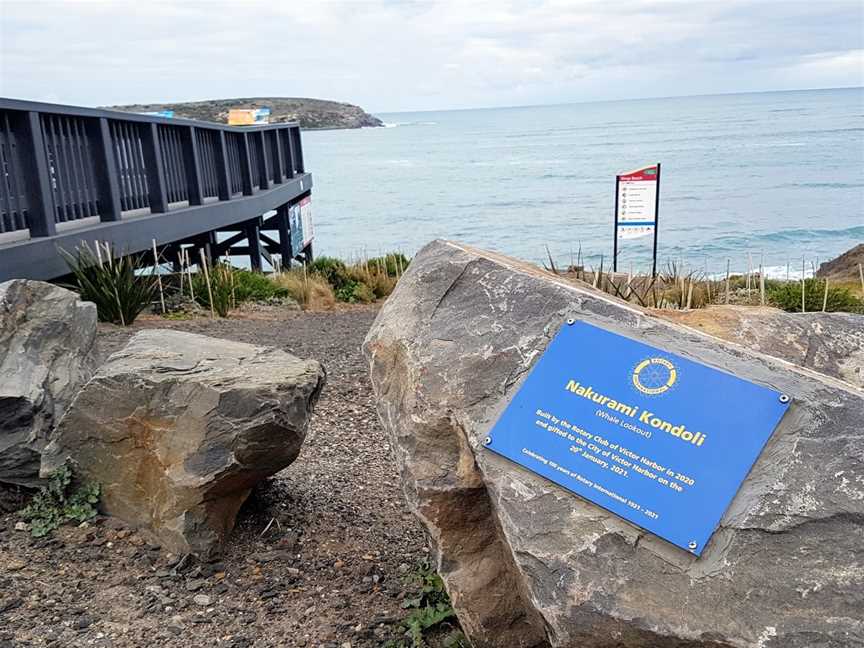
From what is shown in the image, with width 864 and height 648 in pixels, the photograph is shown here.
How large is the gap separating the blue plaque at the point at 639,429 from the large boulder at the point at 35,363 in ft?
8.23

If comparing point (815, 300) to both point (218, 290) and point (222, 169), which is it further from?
point (222, 169)

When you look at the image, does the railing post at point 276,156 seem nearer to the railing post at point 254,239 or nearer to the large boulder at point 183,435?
the railing post at point 254,239

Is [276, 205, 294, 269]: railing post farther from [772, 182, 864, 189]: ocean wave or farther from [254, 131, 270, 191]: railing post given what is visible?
[772, 182, 864, 189]: ocean wave

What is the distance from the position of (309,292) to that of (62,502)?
7.43 metres

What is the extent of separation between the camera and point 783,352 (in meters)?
3.41

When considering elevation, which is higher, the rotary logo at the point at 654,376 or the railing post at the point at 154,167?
the railing post at the point at 154,167

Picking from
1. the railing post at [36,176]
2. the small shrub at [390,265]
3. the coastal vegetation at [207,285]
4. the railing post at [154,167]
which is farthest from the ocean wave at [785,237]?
the railing post at [36,176]

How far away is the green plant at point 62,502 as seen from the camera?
12.7 ft

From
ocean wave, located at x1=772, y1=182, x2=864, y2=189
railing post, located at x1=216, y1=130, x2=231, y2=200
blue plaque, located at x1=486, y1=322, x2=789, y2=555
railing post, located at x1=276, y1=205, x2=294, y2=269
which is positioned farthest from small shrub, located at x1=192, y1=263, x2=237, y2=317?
ocean wave, located at x1=772, y1=182, x2=864, y2=189

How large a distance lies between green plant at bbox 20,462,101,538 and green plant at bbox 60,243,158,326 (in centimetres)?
432

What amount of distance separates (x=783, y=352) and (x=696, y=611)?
1536 millimetres

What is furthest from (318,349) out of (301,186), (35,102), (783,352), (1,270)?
(301,186)

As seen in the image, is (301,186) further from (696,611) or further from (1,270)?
(696,611)

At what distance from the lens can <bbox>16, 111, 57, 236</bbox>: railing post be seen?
748 centimetres
